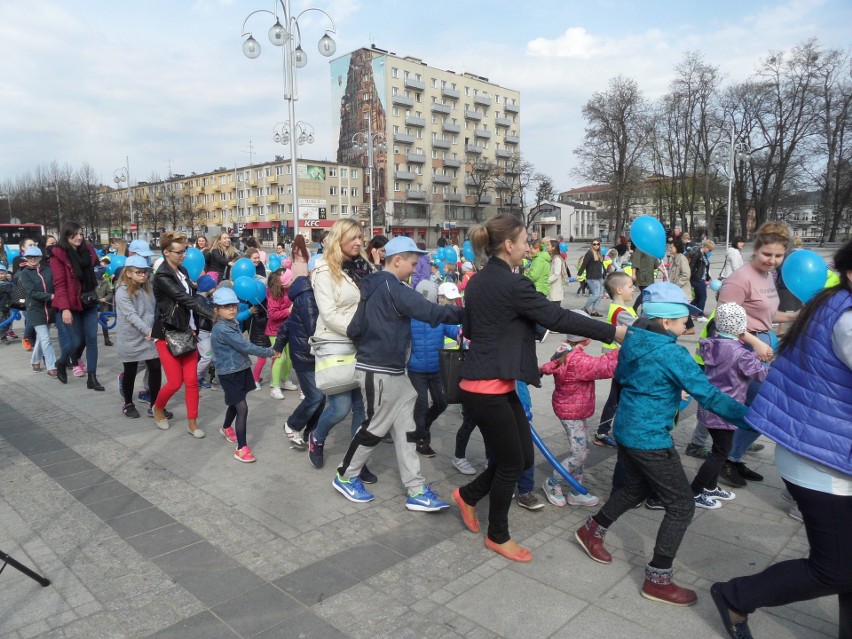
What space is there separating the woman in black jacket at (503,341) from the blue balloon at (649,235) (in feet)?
7.60

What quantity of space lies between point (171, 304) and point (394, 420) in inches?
119

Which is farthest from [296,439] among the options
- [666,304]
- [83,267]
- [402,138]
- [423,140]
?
[423,140]

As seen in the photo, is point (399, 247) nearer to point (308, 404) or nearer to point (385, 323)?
point (385, 323)

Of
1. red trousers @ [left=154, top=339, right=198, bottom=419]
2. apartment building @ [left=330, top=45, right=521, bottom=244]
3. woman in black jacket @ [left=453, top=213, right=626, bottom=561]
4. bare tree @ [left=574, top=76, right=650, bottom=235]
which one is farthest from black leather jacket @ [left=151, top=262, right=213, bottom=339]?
apartment building @ [left=330, top=45, right=521, bottom=244]

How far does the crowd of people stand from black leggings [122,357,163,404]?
0.08ft

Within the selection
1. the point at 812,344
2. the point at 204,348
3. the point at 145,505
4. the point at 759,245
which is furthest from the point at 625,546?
the point at 204,348

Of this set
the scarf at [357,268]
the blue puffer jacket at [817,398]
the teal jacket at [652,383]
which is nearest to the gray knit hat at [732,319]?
the teal jacket at [652,383]

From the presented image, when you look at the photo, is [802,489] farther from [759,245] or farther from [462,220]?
[462,220]

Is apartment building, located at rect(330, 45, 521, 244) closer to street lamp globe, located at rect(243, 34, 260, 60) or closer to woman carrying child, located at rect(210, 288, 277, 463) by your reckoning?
street lamp globe, located at rect(243, 34, 260, 60)

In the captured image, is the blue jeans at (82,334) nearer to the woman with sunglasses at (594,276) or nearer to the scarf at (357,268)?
the scarf at (357,268)

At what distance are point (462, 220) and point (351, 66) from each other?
25854 millimetres

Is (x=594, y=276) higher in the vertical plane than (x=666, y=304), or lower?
lower

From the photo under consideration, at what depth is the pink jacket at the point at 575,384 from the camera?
13.8 ft

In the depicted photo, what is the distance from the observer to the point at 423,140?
8094cm
